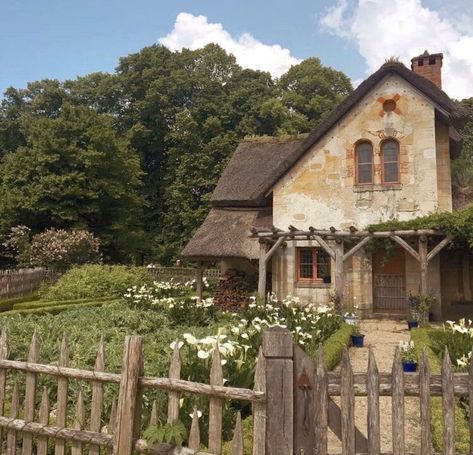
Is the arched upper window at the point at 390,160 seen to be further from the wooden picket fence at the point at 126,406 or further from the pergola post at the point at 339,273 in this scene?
→ the wooden picket fence at the point at 126,406

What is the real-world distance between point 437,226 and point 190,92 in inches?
1299

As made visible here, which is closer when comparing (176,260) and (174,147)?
(176,260)

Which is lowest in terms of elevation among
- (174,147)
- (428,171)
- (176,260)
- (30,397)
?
(30,397)

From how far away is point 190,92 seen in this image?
42.1 metres

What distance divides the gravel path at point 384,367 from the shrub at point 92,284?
10020 mm

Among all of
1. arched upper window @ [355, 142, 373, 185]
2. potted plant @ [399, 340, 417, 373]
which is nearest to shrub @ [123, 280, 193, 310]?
potted plant @ [399, 340, 417, 373]

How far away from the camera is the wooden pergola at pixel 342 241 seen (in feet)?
43.6

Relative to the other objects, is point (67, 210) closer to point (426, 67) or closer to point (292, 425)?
point (426, 67)

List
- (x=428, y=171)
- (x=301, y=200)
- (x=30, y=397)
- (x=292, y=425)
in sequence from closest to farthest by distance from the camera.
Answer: (x=292, y=425)
(x=30, y=397)
(x=428, y=171)
(x=301, y=200)

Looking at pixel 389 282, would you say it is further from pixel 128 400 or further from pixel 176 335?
pixel 128 400

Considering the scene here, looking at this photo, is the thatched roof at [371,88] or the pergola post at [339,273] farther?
the thatched roof at [371,88]

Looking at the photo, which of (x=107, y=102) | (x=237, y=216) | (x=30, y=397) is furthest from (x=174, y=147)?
(x=30, y=397)

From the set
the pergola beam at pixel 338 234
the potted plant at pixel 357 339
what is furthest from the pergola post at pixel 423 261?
the potted plant at pixel 357 339

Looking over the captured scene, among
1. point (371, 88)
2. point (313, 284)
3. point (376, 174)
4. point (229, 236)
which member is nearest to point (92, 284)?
point (229, 236)
